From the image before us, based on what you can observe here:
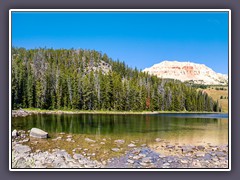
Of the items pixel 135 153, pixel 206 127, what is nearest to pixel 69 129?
pixel 135 153

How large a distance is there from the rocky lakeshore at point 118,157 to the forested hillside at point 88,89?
0.99 m

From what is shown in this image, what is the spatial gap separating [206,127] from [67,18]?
14.4 feet

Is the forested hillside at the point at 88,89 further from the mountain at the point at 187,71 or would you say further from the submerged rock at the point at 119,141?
the submerged rock at the point at 119,141

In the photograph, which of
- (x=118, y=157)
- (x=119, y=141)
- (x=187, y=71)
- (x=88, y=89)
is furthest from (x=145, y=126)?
(x=88, y=89)

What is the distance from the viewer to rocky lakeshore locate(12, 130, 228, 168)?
211 inches

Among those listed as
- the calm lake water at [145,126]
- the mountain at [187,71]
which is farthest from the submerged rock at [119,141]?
the mountain at [187,71]

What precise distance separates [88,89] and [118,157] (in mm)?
7494

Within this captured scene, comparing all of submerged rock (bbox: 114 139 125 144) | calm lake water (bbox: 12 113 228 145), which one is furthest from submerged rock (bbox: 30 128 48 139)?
submerged rock (bbox: 114 139 125 144)

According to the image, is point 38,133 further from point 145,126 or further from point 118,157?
point 145,126

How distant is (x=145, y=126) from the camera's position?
26.3ft

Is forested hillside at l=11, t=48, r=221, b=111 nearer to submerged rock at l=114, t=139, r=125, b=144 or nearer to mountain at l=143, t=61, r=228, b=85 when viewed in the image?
mountain at l=143, t=61, r=228, b=85

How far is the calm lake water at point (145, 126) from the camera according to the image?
241 inches
